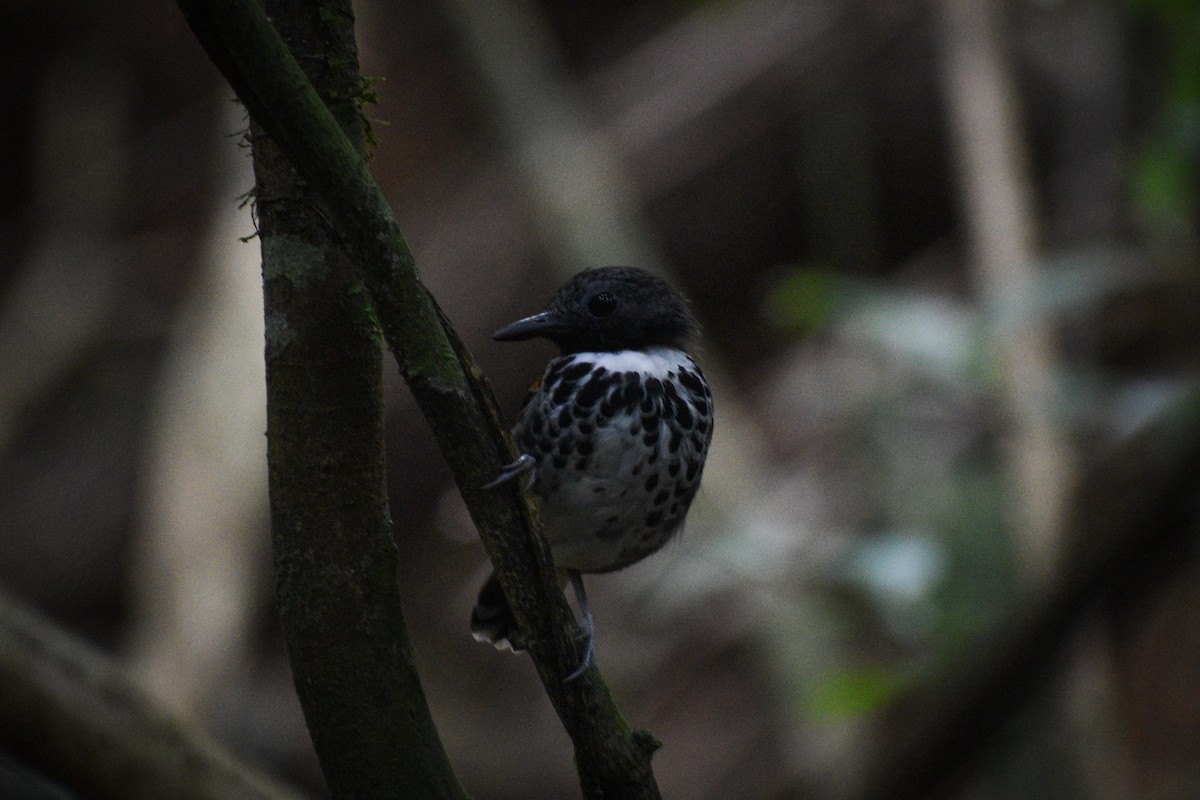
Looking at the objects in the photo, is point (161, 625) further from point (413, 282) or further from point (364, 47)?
point (413, 282)

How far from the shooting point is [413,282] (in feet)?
4.54

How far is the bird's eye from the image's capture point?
111 inches

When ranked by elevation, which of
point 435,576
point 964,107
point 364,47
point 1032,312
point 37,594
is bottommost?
point 435,576

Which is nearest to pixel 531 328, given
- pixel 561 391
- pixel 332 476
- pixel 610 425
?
pixel 561 391

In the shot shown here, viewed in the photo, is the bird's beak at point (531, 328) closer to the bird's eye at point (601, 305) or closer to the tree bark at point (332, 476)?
the bird's eye at point (601, 305)

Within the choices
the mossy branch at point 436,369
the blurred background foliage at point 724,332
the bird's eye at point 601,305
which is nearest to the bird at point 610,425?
the bird's eye at point 601,305

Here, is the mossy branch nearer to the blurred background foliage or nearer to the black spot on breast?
the black spot on breast

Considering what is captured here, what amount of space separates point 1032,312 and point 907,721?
120 centimetres

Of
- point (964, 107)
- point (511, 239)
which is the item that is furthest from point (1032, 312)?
point (511, 239)

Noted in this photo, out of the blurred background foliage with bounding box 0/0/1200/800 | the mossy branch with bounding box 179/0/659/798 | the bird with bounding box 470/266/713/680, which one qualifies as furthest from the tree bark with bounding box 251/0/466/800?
the blurred background foliage with bounding box 0/0/1200/800

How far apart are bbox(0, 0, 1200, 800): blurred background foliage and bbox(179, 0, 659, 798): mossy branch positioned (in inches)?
62.4

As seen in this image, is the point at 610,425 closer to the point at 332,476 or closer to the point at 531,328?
the point at 531,328

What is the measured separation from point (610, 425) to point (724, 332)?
545 centimetres

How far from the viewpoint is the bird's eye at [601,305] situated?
281cm
